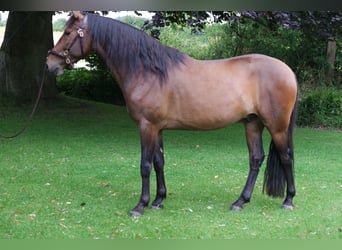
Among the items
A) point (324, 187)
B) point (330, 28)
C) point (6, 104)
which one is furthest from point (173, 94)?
point (6, 104)

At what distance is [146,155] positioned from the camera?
5.03 meters

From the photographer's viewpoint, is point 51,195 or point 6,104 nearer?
point 51,195

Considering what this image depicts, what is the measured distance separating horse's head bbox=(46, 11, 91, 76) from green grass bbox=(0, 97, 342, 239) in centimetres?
150

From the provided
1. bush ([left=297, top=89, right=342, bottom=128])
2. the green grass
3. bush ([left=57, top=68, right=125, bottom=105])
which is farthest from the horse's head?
bush ([left=57, top=68, right=125, bottom=105])

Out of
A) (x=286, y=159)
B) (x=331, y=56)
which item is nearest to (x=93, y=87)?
(x=331, y=56)

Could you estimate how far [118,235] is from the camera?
14.6 ft

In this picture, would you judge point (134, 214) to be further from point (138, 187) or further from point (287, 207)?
point (287, 207)

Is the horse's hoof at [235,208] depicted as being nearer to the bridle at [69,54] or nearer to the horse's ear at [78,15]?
the bridle at [69,54]

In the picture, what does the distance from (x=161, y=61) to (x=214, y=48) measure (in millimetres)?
11756

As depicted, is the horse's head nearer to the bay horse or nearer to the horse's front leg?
the bay horse

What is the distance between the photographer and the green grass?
15.2ft

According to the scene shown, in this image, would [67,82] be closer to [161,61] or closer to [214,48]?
[214,48]

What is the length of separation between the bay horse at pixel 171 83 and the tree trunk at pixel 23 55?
24.3 ft

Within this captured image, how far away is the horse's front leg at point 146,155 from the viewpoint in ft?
16.3
